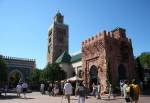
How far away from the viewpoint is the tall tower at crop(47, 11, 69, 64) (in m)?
59.2

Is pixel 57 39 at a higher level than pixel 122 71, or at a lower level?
higher

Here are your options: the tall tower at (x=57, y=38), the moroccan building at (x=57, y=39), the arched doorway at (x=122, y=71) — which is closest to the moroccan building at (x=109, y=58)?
the arched doorway at (x=122, y=71)

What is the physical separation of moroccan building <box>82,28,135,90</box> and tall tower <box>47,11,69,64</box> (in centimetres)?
2369

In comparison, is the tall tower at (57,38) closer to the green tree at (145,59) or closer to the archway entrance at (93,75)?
the green tree at (145,59)

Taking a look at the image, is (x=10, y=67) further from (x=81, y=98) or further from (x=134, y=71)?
(x=81, y=98)

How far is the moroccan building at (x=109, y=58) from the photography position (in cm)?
3228

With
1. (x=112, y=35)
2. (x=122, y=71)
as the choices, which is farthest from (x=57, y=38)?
(x=122, y=71)

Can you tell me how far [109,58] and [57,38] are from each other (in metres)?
30.7

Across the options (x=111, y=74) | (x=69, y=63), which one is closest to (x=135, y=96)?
(x=111, y=74)

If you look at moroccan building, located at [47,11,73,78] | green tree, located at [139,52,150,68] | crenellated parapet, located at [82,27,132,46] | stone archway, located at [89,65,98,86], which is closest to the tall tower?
moroccan building, located at [47,11,73,78]

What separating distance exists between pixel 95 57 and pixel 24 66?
30.0 m

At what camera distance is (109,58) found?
3219 cm

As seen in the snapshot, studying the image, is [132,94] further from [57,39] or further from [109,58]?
[57,39]

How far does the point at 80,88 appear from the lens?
13758mm
